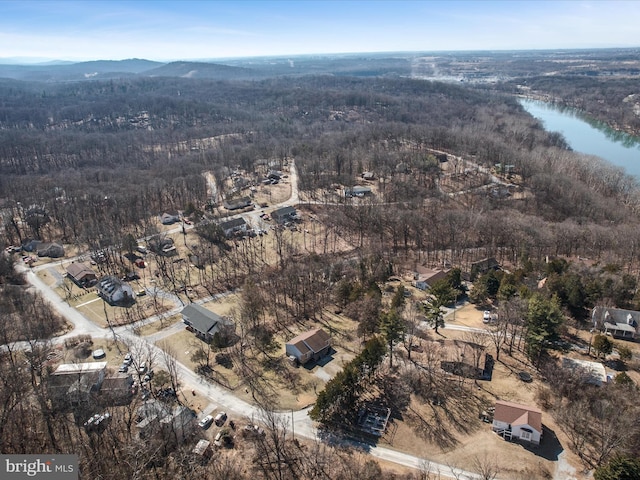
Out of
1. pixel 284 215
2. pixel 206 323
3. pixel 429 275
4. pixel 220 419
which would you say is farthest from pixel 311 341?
pixel 284 215

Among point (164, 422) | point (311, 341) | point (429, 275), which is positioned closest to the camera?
point (164, 422)

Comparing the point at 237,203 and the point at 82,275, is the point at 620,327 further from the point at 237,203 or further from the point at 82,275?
the point at 237,203

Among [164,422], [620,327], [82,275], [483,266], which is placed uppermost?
[164,422]

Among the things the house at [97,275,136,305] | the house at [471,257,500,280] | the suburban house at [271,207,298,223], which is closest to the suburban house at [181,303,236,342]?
the house at [97,275,136,305]

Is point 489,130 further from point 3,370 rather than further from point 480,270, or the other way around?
point 3,370

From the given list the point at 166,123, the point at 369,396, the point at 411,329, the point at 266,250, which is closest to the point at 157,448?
the point at 369,396

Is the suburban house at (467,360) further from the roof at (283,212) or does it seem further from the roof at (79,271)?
the roof at (79,271)

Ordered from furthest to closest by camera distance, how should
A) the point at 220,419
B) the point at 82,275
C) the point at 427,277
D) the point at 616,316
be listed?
the point at 82,275
the point at 427,277
the point at 616,316
the point at 220,419
